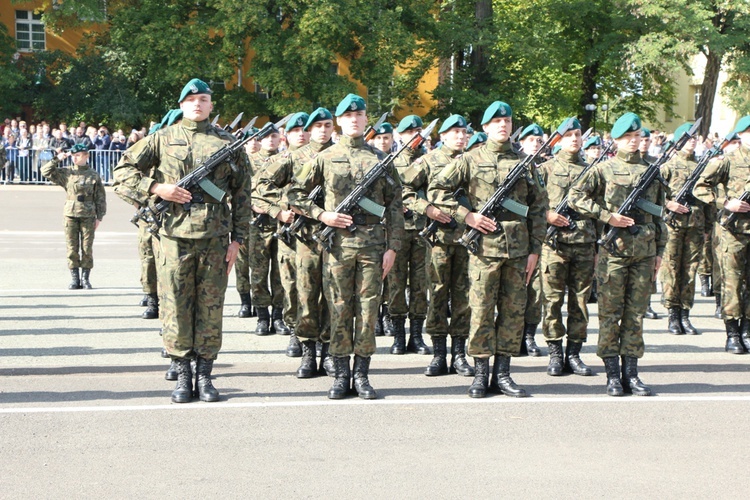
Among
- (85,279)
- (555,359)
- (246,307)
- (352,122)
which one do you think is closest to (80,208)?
(85,279)

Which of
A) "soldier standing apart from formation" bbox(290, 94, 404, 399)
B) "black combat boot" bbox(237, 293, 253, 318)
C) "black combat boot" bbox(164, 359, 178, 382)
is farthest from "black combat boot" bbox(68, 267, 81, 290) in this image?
"soldier standing apart from formation" bbox(290, 94, 404, 399)

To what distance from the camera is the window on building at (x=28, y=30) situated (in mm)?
50188

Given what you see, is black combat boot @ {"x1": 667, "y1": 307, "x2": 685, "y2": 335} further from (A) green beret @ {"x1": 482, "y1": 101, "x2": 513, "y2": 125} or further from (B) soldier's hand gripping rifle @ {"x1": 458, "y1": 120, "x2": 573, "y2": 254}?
(A) green beret @ {"x1": 482, "y1": 101, "x2": 513, "y2": 125}

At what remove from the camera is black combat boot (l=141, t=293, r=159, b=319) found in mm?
12156

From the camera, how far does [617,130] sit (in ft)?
28.2

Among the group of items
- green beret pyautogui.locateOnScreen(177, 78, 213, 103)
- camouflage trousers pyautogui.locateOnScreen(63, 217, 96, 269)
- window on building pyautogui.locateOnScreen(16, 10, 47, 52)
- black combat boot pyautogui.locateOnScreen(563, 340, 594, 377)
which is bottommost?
black combat boot pyautogui.locateOnScreen(563, 340, 594, 377)

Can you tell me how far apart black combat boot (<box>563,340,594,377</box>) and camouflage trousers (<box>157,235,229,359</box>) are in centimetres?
318

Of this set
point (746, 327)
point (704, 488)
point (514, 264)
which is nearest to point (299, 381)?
point (514, 264)

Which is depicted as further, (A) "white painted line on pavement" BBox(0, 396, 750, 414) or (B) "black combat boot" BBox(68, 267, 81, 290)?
(B) "black combat boot" BBox(68, 267, 81, 290)

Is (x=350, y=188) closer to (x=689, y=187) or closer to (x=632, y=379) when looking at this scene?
(x=632, y=379)

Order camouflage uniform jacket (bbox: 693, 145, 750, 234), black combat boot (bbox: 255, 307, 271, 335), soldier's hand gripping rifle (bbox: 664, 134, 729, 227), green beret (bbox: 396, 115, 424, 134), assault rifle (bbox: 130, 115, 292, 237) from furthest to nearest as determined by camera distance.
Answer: soldier's hand gripping rifle (bbox: 664, 134, 729, 227), black combat boot (bbox: 255, 307, 271, 335), green beret (bbox: 396, 115, 424, 134), camouflage uniform jacket (bbox: 693, 145, 750, 234), assault rifle (bbox: 130, 115, 292, 237)

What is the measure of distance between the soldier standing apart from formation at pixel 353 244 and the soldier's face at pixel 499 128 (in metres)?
0.82

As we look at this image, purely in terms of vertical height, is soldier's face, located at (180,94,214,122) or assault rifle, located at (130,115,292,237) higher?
soldier's face, located at (180,94,214,122)

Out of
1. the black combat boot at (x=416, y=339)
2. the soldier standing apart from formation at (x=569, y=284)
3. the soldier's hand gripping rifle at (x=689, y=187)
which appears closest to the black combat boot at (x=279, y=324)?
the black combat boot at (x=416, y=339)
